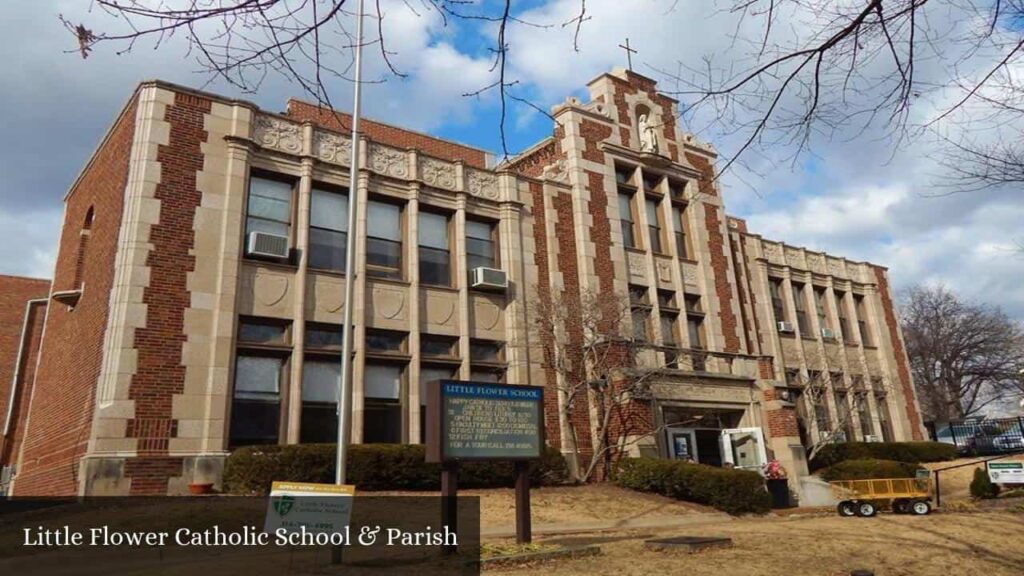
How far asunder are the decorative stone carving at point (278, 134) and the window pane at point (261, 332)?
4.46 meters

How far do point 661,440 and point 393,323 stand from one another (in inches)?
344

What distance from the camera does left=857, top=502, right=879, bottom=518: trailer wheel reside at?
603 inches

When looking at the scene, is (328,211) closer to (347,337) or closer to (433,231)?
(433,231)

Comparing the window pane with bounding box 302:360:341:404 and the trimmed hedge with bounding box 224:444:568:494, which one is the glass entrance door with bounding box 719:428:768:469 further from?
the window pane with bounding box 302:360:341:404

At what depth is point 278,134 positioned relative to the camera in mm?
18562

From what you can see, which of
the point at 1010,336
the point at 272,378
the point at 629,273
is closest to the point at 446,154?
the point at 629,273

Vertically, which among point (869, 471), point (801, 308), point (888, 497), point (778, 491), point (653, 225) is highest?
point (653, 225)

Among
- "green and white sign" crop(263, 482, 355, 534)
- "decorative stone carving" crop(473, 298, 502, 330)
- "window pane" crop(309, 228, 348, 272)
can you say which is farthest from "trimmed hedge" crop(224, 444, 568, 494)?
"green and white sign" crop(263, 482, 355, 534)

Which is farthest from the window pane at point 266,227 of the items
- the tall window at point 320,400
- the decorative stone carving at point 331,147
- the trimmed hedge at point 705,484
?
the trimmed hedge at point 705,484

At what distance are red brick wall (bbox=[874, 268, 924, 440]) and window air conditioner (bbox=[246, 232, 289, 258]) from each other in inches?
1129

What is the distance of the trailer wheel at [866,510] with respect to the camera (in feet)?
50.2

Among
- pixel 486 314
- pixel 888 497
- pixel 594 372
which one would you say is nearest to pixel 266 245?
pixel 486 314

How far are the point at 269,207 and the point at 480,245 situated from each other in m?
6.16

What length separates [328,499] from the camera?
8367 mm
